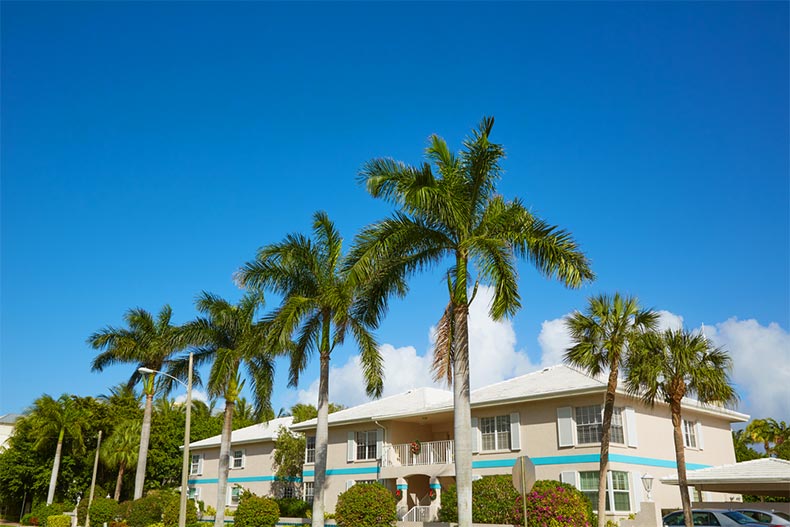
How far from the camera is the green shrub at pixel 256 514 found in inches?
1188

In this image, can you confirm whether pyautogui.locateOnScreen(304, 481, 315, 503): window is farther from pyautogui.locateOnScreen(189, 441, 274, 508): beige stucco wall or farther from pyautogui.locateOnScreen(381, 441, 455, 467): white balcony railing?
pyautogui.locateOnScreen(381, 441, 455, 467): white balcony railing

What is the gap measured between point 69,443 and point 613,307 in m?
48.0

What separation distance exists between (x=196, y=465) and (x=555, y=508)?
36.1 m

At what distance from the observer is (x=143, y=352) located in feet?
143

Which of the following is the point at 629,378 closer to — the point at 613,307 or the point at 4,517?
the point at 613,307

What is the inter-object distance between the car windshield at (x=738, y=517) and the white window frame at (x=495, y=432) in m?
10.7

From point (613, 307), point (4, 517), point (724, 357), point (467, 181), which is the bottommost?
point (4, 517)

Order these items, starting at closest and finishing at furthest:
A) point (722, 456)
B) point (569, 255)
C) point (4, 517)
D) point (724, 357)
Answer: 1. point (569, 255)
2. point (724, 357)
3. point (722, 456)
4. point (4, 517)

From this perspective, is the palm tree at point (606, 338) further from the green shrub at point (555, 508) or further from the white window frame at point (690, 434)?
the white window frame at point (690, 434)

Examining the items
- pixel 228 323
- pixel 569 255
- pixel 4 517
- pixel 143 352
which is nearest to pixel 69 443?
pixel 4 517

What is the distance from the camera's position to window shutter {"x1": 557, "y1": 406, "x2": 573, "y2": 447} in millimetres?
28733

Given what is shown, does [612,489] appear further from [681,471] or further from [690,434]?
[690,434]

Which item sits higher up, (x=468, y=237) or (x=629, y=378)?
(x=468, y=237)

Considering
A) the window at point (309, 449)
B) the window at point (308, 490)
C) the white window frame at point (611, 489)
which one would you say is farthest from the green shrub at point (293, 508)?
the white window frame at point (611, 489)
